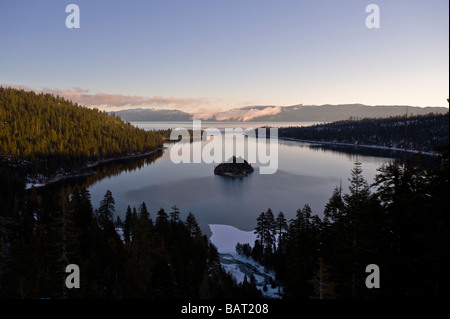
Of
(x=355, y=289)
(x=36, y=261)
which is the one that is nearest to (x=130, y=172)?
(x=36, y=261)

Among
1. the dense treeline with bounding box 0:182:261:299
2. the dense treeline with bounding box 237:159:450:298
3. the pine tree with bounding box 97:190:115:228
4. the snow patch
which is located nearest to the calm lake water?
the snow patch

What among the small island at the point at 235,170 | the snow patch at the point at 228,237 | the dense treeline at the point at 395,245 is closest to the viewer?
the dense treeline at the point at 395,245

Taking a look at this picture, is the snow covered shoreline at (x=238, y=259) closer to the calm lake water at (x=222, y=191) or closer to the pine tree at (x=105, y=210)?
the calm lake water at (x=222, y=191)

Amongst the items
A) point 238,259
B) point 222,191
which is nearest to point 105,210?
point 238,259

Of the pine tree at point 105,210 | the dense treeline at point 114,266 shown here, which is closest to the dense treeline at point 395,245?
the dense treeline at point 114,266

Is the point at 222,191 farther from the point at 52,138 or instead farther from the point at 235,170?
the point at 52,138

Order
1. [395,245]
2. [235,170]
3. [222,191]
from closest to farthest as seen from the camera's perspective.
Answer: [395,245] < [222,191] < [235,170]
